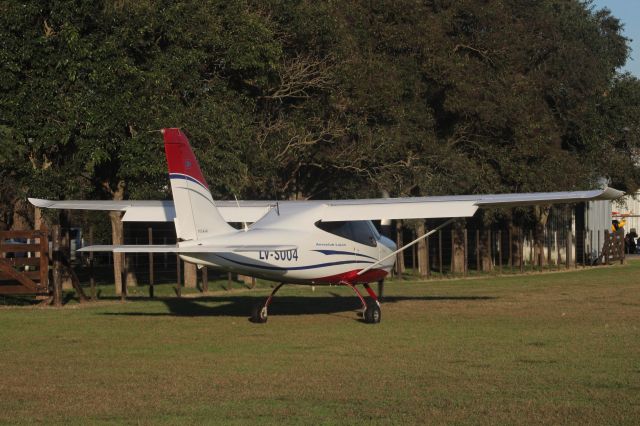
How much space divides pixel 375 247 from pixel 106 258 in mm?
33433

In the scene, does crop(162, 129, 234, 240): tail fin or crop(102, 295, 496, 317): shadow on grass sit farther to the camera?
crop(102, 295, 496, 317): shadow on grass

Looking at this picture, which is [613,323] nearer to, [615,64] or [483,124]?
[483,124]

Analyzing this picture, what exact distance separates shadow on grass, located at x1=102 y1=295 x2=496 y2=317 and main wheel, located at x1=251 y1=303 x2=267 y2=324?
544mm

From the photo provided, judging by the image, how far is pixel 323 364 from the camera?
14.6 metres

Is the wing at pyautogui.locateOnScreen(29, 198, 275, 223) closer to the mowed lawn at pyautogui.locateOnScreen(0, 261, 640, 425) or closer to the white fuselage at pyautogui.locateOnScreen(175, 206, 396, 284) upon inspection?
the mowed lawn at pyautogui.locateOnScreen(0, 261, 640, 425)

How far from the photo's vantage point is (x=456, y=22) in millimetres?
46938

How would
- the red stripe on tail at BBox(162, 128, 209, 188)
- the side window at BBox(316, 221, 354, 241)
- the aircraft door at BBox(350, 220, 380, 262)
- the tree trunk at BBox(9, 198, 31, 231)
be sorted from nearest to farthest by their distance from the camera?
the red stripe on tail at BBox(162, 128, 209, 188)
the side window at BBox(316, 221, 354, 241)
the aircraft door at BBox(350, 220, 380, 262)
the tree trunk at BBox(9, 198, 31, 231)

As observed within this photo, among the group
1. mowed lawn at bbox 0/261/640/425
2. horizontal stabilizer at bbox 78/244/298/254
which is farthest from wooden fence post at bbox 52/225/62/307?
horizontal stabilizer at bbox 78/244/298/254

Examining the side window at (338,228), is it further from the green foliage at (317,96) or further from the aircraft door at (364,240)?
the green foliage at (317,96)

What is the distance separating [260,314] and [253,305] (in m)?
4.70

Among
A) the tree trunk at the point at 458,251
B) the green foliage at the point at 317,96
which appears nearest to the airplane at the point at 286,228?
the green foliage at the point at 317,96

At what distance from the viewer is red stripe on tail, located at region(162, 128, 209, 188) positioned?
18.4 m

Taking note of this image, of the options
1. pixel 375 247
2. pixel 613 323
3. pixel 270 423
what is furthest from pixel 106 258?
pixel 270 423

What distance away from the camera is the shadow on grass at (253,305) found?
23.2 m
